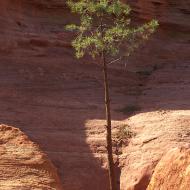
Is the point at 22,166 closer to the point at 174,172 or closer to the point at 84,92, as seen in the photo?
the point at 174,172

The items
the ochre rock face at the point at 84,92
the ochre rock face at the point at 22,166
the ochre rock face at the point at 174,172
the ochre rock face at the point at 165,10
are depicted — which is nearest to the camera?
the ochre rock face at the point at 174,172

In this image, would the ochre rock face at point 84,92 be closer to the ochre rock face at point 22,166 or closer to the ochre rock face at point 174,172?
the ochre rock face at point 22,166

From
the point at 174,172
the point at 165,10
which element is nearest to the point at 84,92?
the point at 165,10

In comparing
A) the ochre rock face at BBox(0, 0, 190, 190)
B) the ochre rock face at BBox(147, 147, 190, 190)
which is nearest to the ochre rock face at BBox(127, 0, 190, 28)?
the ochre rock face at BBox(0, 0, 190, 190)

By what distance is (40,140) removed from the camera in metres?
18.4

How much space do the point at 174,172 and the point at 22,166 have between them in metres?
3.49

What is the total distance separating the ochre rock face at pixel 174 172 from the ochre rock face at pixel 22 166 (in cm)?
232

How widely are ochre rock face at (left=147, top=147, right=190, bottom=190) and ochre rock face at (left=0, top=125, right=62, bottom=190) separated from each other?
7.60ft

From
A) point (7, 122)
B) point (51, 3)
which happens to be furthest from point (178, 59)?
point (7, 122)

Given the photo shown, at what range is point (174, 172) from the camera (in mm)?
12273

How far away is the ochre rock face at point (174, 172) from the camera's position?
1188 cm

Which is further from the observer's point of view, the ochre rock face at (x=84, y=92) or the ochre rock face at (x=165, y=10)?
the ochre rock face at (x=165, y=10)

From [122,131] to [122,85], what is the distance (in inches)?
199

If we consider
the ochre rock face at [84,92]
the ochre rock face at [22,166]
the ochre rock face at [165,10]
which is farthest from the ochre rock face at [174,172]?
the ochre rock face at [165,10]
